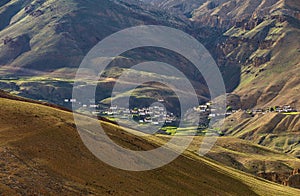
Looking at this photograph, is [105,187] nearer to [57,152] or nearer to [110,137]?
[57,152]

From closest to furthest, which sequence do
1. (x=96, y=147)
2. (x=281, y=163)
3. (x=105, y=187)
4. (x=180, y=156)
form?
(x=105, y=187)
(x=96, y=147)
(x=180, y=156)
(x=281, y=163)

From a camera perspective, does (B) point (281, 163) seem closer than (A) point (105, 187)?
No

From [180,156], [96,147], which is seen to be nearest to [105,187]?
[96,147]

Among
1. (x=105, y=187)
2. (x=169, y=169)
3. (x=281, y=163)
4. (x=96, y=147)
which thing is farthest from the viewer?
(x=281, y=163)

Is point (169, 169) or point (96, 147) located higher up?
point (96, 147)

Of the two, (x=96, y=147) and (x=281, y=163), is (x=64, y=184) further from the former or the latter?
(x=281, y=163)

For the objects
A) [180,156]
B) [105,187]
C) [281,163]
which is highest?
[105,187]

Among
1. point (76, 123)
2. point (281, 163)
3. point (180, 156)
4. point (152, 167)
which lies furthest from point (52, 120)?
point (281, 163)
